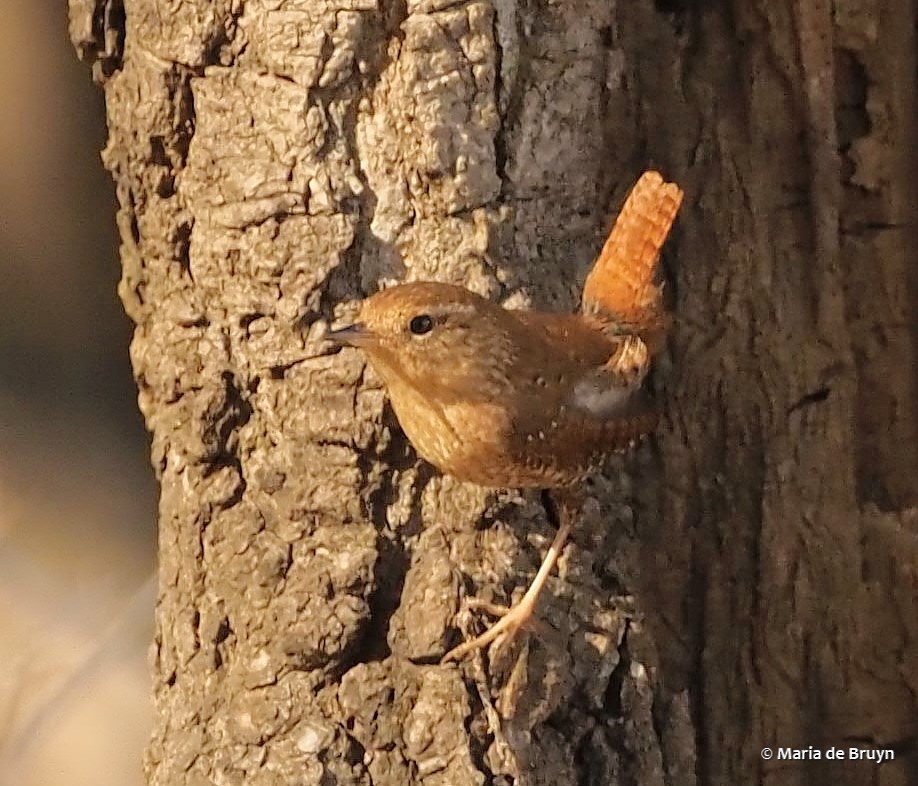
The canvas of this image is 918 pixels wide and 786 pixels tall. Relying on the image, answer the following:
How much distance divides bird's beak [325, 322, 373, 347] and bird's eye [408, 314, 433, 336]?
0.06 meters

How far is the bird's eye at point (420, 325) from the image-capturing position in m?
1.49

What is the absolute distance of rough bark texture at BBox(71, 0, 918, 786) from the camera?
1704 mm

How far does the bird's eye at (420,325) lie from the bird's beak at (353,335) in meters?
0.06

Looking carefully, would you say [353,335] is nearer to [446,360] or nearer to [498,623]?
[446,360]

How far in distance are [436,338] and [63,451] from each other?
1.25m

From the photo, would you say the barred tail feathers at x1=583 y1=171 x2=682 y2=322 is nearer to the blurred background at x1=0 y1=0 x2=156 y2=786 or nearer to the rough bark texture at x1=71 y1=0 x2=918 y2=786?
the rough bark texture at x1=71 y1=0 x2=918 y2=786

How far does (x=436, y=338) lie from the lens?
4.98 ft

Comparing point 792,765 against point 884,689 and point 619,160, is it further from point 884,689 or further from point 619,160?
point 619,160

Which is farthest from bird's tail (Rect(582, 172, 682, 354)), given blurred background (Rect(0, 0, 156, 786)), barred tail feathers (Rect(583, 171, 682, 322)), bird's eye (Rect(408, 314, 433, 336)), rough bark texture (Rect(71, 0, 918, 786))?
blurred background (Rect(0, 0, 156, 786))

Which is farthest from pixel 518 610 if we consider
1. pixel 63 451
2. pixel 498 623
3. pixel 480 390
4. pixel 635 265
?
pixel 63 451

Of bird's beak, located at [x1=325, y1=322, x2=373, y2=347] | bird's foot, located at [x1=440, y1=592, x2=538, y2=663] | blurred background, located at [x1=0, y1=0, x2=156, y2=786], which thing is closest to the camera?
bird's beak, located at [x1=325, y1=322, x2=373, y2=347]

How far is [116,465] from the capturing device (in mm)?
2381

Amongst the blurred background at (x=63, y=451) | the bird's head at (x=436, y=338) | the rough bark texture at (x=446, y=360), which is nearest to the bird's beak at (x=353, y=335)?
the bird's head at (x=436, y=338)

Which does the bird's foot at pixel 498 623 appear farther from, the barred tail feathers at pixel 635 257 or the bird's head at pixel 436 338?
the barred tail feathers at pixel 635 257
